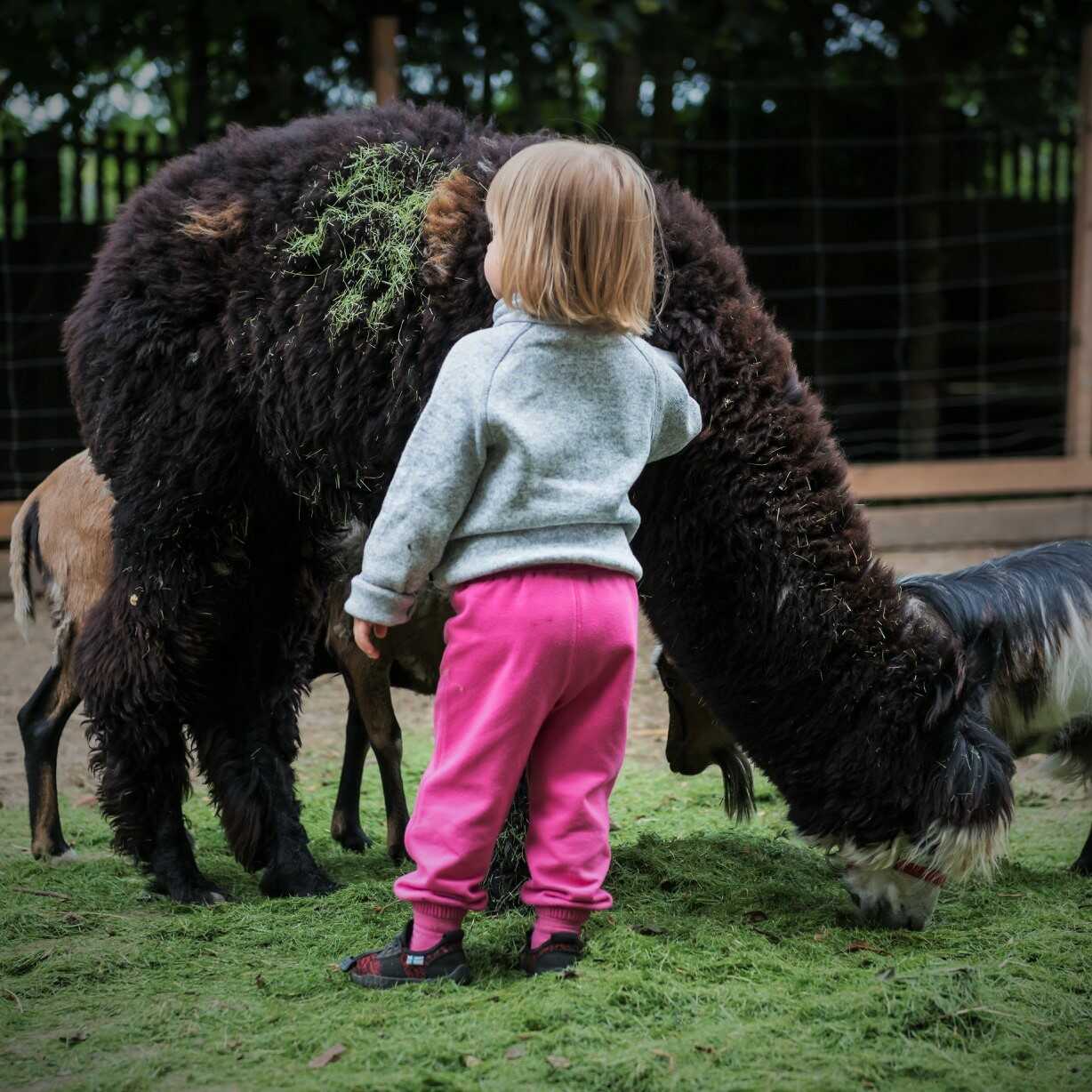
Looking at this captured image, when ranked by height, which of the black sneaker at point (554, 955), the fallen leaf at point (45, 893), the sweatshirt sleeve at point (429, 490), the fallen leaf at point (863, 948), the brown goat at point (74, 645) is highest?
the sweatshirt sleeve at point (429, 490)

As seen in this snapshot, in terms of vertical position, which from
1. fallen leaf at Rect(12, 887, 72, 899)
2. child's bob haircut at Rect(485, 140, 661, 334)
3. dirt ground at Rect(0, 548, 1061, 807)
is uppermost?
child's bob haircut at Rect(485, 140, 661, 334)

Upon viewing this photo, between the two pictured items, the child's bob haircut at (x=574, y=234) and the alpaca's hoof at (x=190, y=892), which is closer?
the child's bob haircut at (x=574, y=234)

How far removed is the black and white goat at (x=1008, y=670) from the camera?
312 cm

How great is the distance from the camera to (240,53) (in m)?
8.48

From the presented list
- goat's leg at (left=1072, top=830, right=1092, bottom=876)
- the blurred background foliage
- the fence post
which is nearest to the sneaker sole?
goat's leg at (left=1072, top=830, right=1092, bottom=876)

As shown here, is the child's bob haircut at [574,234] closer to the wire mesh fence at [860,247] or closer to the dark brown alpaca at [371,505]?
the dark brown alpaca at [371,505]

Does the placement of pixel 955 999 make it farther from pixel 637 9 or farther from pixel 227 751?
pixel 637 9

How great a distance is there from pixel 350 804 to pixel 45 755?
2.85ft

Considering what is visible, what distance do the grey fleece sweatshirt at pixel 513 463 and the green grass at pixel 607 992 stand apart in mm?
775

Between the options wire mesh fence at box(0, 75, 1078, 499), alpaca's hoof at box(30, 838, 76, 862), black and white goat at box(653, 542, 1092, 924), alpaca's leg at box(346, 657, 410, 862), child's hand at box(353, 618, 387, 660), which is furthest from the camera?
wire mesh fence at box(0, 75, 1078, 499)

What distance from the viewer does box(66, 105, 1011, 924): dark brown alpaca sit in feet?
9.68

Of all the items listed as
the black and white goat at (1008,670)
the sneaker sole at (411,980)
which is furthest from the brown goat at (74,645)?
the sneaker sole at (411,980)

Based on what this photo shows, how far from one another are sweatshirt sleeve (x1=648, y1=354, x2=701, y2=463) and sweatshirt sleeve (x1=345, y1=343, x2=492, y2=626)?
1.18ft

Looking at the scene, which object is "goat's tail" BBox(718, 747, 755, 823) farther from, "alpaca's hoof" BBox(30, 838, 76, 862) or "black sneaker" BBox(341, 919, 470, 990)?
"alpaca's hoof" BBox(30, 838, 76, 862)
